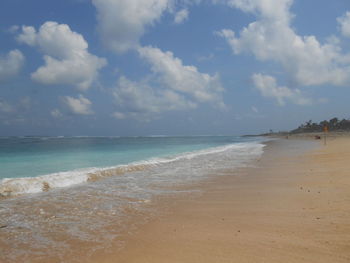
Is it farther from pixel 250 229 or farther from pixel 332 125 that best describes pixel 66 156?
pixel 332 125

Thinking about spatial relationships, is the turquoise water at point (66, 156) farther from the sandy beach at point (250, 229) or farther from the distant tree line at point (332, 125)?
the distant tree line at point (332, 125)

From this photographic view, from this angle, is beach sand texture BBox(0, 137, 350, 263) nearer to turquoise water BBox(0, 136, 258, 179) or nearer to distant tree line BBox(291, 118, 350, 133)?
turquoise water BBox(0, 136, 258, 179)

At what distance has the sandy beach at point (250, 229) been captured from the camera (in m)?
3.75

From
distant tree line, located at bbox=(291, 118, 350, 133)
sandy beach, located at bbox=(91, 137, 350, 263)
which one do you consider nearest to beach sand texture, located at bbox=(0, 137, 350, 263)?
sandy beach, located at bbox=(91, 137, 350, 263)

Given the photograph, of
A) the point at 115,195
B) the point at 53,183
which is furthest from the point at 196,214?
the point at 53,183

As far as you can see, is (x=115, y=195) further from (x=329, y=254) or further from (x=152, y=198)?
(x=329, y=254)

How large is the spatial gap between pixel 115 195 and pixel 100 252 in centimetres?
438

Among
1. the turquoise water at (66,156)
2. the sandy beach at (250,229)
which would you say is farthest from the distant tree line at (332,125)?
the sandy beach at (250,229)

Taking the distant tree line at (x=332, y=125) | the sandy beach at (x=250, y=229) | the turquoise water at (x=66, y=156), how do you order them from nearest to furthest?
the sandy beach at (x=250, y=229), the turquoise water at (x=66, y=156), the distant tree line at (x=332, y=125)

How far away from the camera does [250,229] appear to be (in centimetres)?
475

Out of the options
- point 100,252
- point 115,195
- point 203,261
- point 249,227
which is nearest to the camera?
point 203,261

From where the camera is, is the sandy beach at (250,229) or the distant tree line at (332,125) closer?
the sandy beach at (250,229)

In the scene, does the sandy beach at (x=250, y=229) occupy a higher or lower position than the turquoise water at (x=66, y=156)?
higher

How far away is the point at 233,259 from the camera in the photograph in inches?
142
